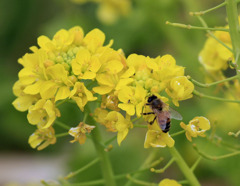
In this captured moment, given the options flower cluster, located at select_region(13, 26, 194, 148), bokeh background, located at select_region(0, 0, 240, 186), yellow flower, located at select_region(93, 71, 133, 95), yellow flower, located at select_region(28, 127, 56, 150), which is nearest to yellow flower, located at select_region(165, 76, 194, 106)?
flower cluster, located at select_region(13, 26, 194, 148)

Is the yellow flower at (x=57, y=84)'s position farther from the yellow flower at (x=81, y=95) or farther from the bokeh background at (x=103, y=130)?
the bokeh background at (x=103, y=130)

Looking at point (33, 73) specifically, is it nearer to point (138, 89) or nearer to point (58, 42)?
point (58, 42)

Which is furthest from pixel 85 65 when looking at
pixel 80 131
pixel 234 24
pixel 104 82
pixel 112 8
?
pixel 112 8

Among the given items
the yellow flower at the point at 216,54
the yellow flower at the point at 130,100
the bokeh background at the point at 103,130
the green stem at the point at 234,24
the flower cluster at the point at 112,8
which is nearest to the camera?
the yellow flower at the point at 130,100

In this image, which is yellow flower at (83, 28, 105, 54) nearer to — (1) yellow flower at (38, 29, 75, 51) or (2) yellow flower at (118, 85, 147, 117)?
(1) yellow flower at (38, 29, 75, 51)

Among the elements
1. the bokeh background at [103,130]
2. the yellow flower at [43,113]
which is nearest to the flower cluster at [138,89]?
the yellow flower at [43,113]
